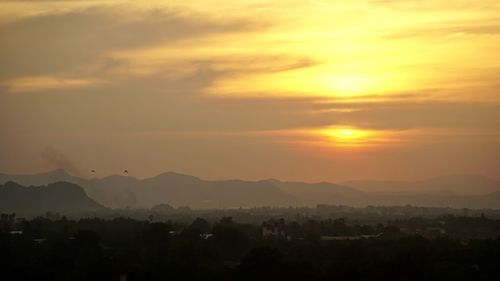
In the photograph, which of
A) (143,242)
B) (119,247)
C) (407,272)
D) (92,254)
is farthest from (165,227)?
(407,272)

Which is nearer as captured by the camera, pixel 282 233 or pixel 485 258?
pixel 485 258

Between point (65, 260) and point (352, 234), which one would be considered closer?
point (65, 260)

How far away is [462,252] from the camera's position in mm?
54000

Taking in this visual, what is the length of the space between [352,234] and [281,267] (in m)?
48.0

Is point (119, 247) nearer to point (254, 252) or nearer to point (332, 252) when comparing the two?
point (332, 252)

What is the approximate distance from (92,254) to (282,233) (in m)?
37.6

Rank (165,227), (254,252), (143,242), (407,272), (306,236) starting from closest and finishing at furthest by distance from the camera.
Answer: (407,272)
(254,252)
(143,242)
(165,227)
(306,236)

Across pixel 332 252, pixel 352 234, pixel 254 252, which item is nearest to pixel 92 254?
pixel 254 252

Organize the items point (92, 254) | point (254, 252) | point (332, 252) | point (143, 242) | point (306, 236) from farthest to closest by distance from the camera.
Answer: point (306, 236) → point (143, 242) → point (332, 252) → point (92, 254) → point (254, 252)

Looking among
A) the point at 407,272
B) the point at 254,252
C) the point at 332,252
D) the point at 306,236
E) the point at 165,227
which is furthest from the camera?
the point at 306,236

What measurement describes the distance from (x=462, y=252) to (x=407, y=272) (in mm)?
11742

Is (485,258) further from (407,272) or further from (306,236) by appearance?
(306,236)

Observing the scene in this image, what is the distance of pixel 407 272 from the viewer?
43312mm

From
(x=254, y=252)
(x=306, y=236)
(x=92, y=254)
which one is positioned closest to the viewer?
(x=254, y=252)
